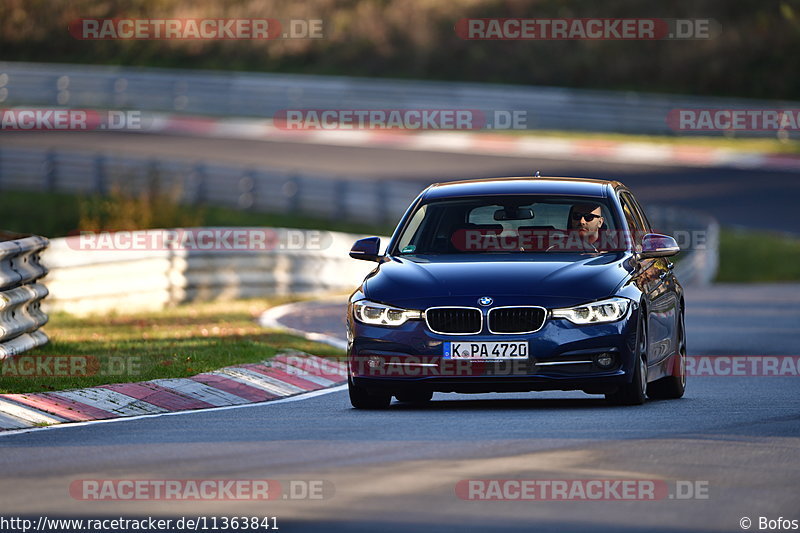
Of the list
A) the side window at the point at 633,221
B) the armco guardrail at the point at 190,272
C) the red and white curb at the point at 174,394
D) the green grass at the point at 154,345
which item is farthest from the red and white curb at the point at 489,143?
the side window at the point at 633,221

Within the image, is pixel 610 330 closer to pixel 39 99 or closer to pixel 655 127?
pixel 655 127

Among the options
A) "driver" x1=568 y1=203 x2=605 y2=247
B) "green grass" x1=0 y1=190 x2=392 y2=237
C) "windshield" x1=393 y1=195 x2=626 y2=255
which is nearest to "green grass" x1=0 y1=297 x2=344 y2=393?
"windshield" x1=393 y1=195 x2=626 y2=255

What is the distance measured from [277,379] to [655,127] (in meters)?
33.3

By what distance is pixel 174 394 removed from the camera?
12953 millimetres

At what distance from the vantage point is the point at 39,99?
165ft

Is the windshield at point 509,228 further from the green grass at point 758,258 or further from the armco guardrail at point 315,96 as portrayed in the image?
the armco guardrail at point 315,96

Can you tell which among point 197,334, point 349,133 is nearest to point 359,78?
point 349,133

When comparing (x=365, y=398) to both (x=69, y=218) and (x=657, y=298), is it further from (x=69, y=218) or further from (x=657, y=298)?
(x=69, y=218)

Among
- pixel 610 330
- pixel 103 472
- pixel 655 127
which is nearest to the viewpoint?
pixel 103 472

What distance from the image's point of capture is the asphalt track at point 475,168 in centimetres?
3803

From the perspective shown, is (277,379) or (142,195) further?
(142,195)

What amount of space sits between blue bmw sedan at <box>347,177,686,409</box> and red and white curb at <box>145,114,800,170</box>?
98.8ft

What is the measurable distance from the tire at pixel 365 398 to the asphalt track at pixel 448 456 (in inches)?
4.2

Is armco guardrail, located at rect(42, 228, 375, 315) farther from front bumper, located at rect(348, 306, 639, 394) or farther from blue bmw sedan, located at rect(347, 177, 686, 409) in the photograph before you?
front bumper, located at rect(348, 306, 639, 394)
